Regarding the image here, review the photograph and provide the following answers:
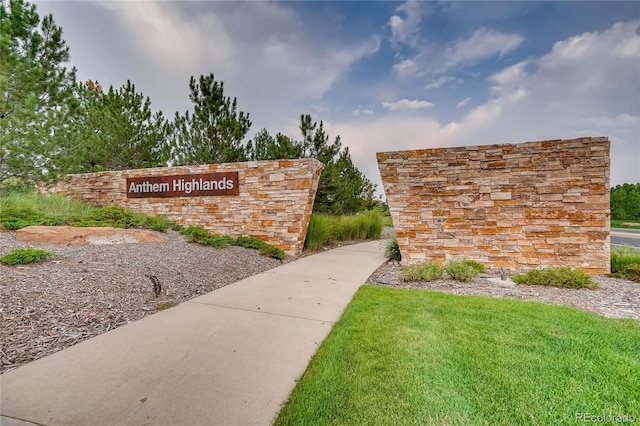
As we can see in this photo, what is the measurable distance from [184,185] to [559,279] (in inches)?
355

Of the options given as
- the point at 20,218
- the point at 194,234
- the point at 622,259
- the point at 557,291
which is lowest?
the point at 557,291

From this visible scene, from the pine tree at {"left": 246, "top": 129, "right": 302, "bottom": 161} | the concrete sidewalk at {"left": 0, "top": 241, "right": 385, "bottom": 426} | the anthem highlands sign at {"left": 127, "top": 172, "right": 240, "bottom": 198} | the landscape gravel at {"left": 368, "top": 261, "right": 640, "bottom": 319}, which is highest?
the pine tree at {"left": 246, "top": 129, "right": 302, "bottom": 161}

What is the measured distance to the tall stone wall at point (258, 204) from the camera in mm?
7168

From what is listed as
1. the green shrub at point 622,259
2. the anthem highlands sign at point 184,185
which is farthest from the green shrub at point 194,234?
the green shrub at point 622,259

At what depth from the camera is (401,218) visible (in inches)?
251

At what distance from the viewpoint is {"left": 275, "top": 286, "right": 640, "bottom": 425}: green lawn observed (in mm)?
1609

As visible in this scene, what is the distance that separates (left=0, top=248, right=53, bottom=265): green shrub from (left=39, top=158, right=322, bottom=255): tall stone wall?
4205 millimetres

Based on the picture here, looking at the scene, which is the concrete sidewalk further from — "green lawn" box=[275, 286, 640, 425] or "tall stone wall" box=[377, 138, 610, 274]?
"tall stone wall" box=[377, 138, 610, 274]

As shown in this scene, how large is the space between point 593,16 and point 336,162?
31.1 feet

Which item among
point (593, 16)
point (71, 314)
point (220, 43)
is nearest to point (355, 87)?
point (220, 43)

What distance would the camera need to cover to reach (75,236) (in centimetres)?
516

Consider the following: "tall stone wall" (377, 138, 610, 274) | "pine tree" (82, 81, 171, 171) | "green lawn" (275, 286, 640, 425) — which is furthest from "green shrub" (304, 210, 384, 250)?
"pine tree" (82, 81, 171, 171)

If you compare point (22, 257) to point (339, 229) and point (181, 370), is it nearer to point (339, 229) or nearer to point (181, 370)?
point (181, 370)

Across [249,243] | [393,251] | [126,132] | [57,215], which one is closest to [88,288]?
[249,243]
